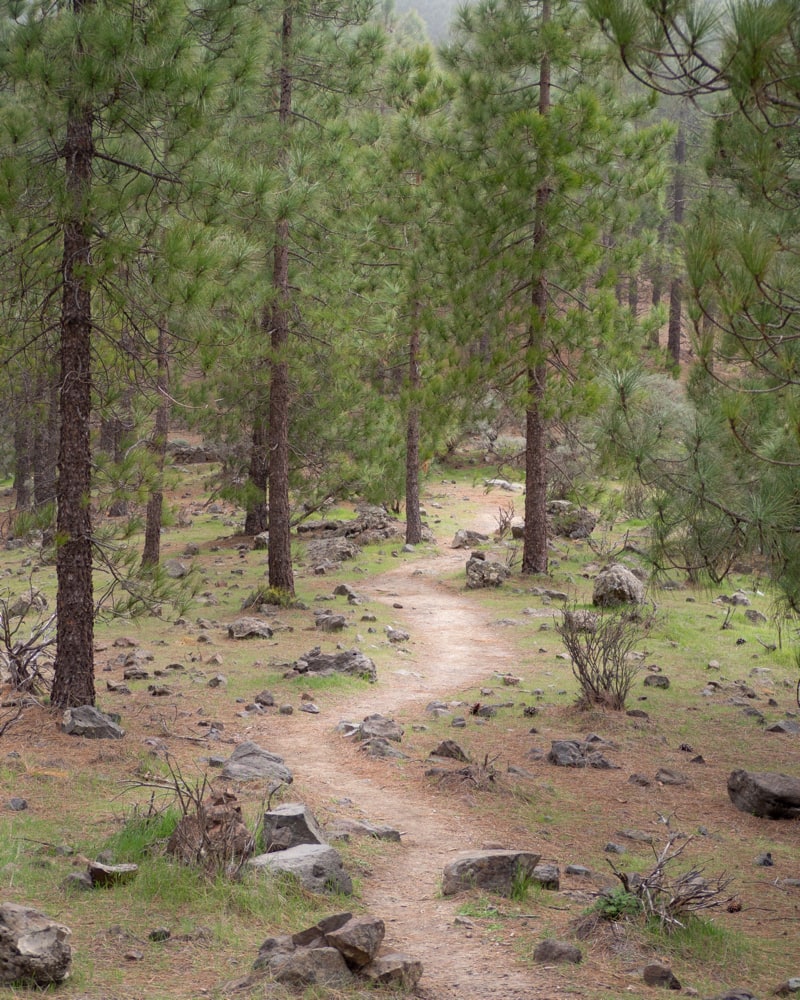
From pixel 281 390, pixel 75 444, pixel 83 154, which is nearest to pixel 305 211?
pixel 281 390

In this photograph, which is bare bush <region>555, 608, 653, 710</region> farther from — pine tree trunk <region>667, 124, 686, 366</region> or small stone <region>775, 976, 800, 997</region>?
pine tree trunk <region>667, 124, 686, 366</region>

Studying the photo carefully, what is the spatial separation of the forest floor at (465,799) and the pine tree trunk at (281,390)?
0.92m

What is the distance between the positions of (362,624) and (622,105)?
8426mm

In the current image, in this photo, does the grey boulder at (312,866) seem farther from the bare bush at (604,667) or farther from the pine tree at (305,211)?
the pine tree at (305,211)

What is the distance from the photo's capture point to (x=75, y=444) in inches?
294

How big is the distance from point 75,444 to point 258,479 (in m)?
11.8

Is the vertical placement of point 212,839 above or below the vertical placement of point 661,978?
above

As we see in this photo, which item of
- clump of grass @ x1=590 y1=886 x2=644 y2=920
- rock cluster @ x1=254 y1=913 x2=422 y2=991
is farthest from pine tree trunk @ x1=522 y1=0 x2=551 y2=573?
rock cluster @ x1=254 y1=913 x2=422 y2=991

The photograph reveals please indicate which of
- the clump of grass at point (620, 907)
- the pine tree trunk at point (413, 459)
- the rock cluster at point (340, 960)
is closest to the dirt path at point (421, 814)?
the rock cluster at point (340, 960)

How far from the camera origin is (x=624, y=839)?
20.4 feet

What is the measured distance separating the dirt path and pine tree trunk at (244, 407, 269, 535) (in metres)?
5.18

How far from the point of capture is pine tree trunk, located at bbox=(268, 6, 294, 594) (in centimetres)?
1352

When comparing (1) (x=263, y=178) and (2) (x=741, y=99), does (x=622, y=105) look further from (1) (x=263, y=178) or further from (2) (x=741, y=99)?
(2) (x=741, y=99)

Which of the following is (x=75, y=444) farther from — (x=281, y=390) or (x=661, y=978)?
(x=281, y=390)
